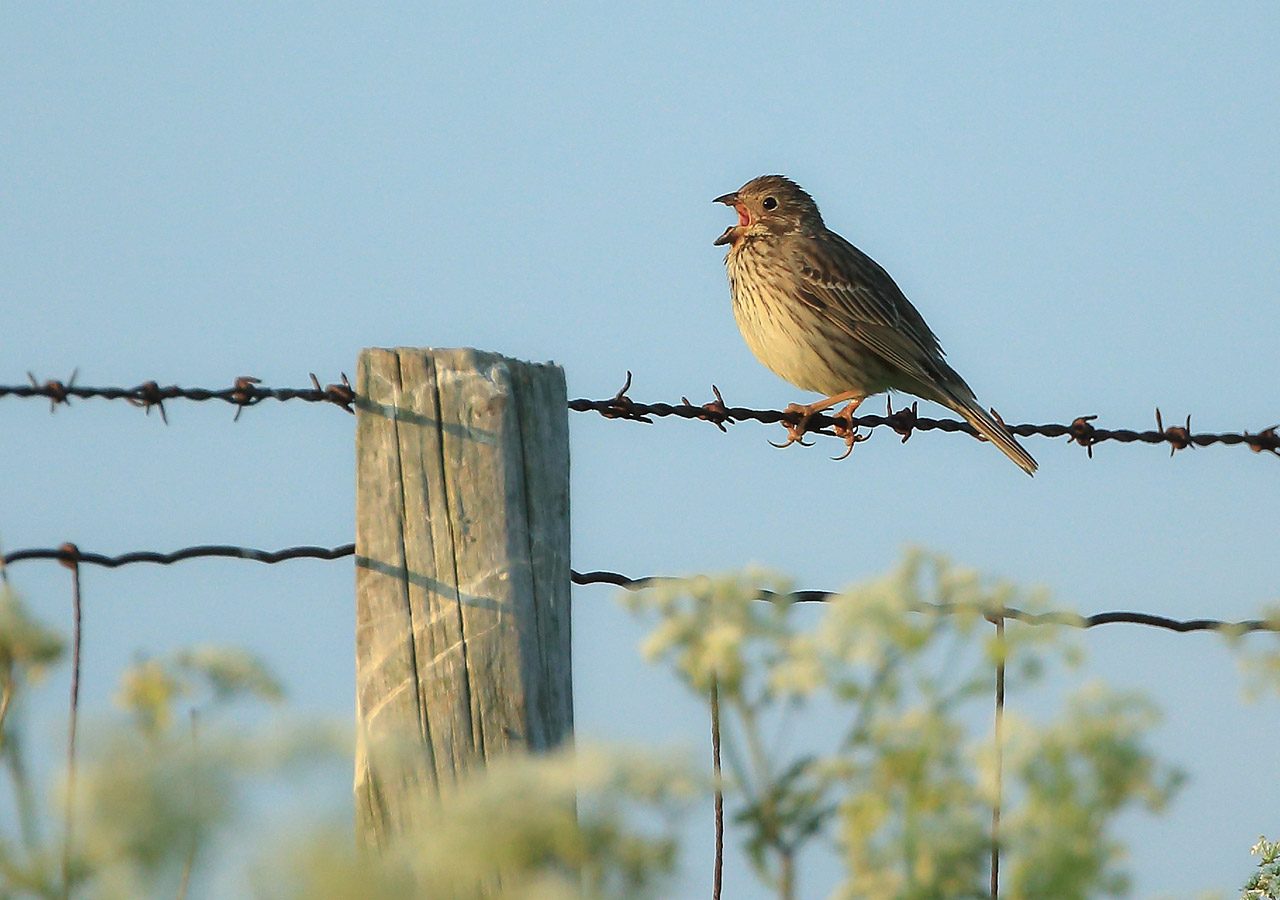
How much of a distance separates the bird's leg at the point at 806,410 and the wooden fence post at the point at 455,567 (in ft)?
15.6

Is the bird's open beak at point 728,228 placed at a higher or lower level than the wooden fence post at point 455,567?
higher

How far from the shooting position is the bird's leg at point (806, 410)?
798 cm

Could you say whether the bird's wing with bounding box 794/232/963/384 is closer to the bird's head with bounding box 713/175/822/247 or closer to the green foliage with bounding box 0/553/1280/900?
the bird's head with bounding box 713/175/822/247

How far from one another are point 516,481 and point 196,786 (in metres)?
1.89

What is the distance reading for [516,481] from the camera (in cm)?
314

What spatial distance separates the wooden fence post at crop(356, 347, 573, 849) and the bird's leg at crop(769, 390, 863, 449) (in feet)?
15.6

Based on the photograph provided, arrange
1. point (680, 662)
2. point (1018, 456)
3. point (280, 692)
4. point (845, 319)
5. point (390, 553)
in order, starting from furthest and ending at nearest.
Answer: point (845, 319) → point (1018, 456) → point (390, 553) → point (280, 692) → point (680, 662)

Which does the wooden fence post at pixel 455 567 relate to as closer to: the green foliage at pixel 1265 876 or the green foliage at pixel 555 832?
the green foliage at pixel 555 832

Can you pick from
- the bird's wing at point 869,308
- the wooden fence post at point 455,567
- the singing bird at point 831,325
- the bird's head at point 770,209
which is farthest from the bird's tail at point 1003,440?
the wooden fence post at point 455,567

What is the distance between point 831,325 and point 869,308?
31 centimetres

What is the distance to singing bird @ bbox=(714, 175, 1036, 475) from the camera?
899cm

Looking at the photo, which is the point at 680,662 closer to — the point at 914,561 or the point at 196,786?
the point at 914,561

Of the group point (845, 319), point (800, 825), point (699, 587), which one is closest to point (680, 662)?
point (699, 587)

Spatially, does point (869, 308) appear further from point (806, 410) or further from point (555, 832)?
point (555, 832)
